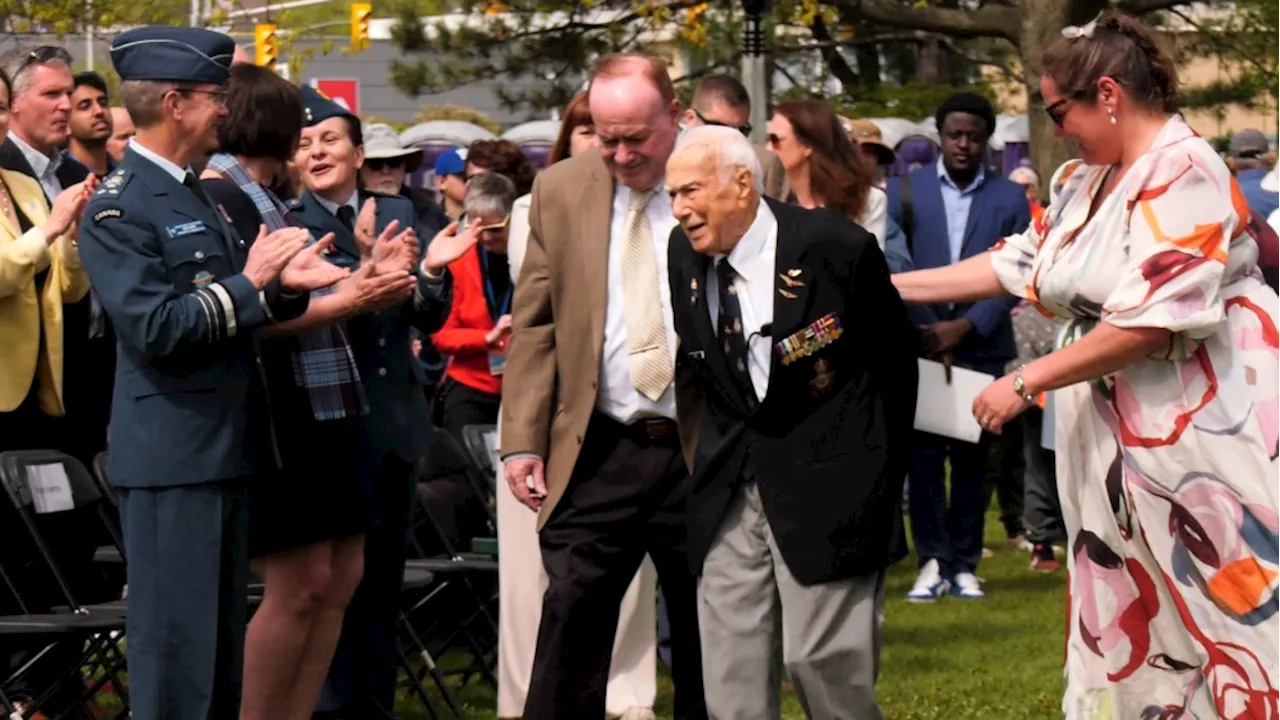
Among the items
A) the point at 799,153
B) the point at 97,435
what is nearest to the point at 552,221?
the point at 799,153

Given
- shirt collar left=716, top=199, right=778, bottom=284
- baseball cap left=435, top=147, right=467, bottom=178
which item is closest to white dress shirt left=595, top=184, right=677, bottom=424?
shirt collar left=716, top=199, right=778, bottom=284

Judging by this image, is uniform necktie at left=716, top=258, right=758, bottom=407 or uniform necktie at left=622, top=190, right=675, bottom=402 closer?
uniform necktie at left=716, top=258, right=758, bottom=407

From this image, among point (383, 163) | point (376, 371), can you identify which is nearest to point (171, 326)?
point (376, 371)

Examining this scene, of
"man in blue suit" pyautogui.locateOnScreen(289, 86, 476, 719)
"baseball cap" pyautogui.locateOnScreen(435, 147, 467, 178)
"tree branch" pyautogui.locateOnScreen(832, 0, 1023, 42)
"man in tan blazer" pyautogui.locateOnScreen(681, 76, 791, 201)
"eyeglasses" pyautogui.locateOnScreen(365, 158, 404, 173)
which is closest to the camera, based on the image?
"man in blue suit" pyautogui.locateOnScreen(289, 86, 476, 719)

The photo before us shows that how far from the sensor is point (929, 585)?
1046cm

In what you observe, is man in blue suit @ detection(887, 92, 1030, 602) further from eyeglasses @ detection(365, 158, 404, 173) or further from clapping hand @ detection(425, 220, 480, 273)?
clapping hand @ detection(425, 220, 480, 273)

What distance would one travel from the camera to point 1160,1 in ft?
65.6

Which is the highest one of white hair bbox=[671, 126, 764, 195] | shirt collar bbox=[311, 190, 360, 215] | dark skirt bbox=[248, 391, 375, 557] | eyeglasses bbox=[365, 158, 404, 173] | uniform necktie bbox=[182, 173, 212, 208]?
white hair bbox=[671, 126, 764, 195]

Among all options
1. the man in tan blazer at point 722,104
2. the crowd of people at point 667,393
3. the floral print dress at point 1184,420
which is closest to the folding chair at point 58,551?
A: the crowd of people at point 667,393

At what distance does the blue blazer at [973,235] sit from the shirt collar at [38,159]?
3998 mm

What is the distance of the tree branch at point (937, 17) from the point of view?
19062mm

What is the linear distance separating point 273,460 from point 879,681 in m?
3.30

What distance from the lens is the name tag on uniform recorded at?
18.0ft

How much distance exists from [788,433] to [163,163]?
1678 millimetres
